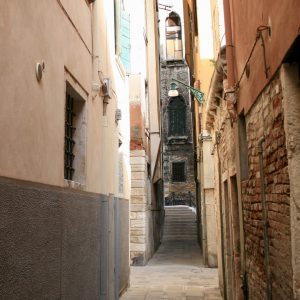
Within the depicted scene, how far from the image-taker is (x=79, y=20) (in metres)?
5.63

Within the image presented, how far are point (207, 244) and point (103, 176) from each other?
24.6 feet

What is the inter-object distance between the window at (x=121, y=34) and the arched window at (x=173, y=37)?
2316cm

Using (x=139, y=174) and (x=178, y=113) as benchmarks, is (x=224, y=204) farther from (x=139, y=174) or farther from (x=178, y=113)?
(x=178, y=113)

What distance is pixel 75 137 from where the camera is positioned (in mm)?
5766

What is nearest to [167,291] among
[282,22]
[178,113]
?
[282,22]

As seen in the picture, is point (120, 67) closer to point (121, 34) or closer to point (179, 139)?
point (121, 34)

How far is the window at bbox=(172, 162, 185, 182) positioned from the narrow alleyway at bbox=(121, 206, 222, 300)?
429 inches

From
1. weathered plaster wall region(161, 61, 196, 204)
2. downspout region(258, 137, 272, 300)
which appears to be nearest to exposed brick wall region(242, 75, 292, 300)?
downspout region(258, 137, 272, 300)

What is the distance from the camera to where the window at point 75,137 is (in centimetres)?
556

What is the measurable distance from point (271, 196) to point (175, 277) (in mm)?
8056

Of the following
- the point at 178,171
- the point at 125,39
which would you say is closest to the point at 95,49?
the point at 125,39

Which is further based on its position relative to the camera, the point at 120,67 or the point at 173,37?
the point at 173,37

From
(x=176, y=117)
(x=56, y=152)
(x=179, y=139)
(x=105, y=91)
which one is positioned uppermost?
(x=176, y=117)

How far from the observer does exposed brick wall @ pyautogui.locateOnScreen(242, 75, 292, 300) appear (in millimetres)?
3470
